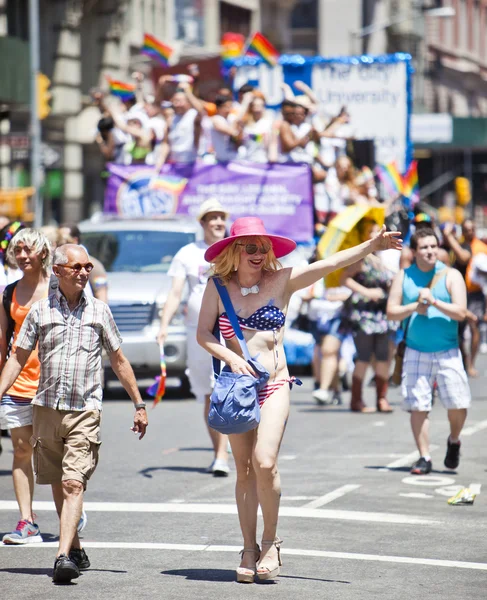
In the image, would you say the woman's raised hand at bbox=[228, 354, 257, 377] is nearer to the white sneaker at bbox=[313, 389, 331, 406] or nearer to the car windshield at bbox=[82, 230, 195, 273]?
the white sneaker at bbox=[313, 389, 331, 406]

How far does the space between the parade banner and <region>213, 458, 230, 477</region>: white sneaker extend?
10.8 metres

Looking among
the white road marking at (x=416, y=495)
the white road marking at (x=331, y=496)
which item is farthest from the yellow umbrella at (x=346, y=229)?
the white road marking at (x=416, y=495)

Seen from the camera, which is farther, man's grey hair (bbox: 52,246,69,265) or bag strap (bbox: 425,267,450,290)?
bag strap (bbox: 425,267,450,290)

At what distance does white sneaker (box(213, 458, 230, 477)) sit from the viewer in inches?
404

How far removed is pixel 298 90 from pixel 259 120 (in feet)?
8.06

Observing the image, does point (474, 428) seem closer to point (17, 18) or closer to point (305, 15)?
point (17, 18)

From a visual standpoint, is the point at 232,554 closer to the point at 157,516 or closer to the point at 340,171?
the point at 157,516

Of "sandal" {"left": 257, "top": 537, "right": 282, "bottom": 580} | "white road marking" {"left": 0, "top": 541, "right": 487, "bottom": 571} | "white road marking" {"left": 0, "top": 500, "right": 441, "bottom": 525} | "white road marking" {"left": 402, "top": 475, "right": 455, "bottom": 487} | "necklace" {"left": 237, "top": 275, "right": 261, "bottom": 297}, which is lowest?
"white road marking" {"left": 402, "top": 475, "right": 455, "bottom": 487}

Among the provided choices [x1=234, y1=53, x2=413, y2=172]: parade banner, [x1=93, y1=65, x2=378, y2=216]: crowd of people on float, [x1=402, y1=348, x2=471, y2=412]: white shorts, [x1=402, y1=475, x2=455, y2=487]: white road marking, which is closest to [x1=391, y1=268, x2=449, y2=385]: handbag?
[x1=402, y1=348, x2=471, y2=412]: white shorts

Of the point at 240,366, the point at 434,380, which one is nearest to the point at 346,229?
the point at 434,380

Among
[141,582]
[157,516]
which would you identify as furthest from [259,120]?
[141,582]

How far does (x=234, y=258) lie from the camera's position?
7059 mm

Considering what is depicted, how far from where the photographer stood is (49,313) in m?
7.14

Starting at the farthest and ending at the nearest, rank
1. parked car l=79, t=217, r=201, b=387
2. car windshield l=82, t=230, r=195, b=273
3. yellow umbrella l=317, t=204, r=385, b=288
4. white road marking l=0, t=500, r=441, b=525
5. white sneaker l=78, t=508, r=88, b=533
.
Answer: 1. car windshield l=82, t=230, r=195, b=273
2. parked car l=79, t=217, r=201, b=387
3. yellow umbrella l=317, t=204, r=385, b=288
4. white road marking l=0, t=500, r=441, b=525
5. white sneaker l=78, t=508, r=88, b=533
